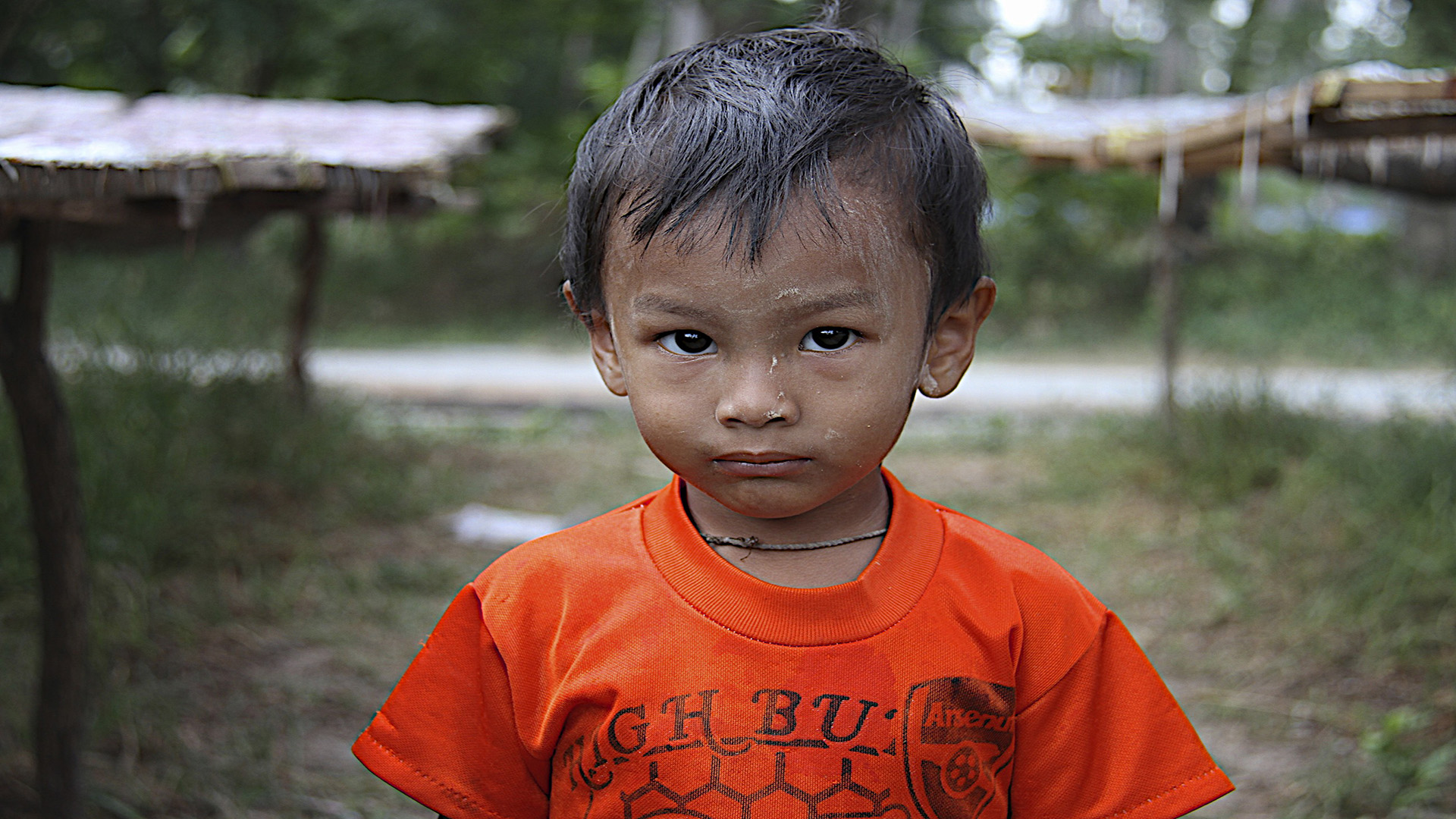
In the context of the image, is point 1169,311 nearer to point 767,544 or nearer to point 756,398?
point 767,544

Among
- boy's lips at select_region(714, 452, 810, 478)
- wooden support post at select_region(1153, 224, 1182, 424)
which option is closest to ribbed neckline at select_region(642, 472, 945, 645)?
boy's lips at select_region(714, 452, 810, 478)

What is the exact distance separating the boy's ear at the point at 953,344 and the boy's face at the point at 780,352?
3.3 inches

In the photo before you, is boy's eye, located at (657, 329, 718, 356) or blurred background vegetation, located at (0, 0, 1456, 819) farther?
blurred background vegetation, located at (0, 0, 1456, 819)

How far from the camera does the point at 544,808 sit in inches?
50.5

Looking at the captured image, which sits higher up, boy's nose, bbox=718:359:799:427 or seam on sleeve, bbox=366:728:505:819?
boy's nose, bbox=718:359:799:427

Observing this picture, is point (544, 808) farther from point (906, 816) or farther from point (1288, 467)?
point (1288, 467)

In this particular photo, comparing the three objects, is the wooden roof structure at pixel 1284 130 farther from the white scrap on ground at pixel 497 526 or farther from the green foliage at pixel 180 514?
the green foliage at pixel 180 514

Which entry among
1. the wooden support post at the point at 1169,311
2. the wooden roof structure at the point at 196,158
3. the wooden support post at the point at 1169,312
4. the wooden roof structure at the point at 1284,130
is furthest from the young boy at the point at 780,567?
the wooden support post at the point at 1169,311

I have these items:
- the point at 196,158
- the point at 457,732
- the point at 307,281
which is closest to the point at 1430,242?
the point at 307,281

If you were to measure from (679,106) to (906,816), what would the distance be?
2.51ft

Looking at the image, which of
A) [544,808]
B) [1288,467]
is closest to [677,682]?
[544,808]

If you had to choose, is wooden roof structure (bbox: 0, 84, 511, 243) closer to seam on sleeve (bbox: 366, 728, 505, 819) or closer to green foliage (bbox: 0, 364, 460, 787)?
green foliage (bbox: 0, 364, 460, 787)

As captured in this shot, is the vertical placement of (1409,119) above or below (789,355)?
below

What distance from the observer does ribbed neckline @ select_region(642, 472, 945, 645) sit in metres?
1.18
